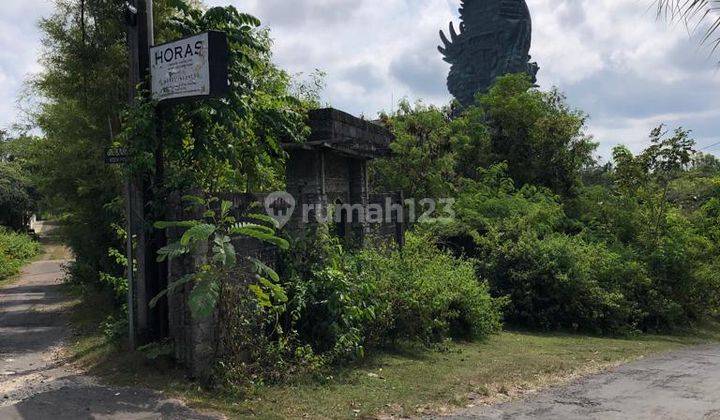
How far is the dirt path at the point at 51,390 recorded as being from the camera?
18.7ft

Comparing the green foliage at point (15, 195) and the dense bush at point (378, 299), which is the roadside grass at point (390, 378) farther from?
the green foliage at point (15, 195)

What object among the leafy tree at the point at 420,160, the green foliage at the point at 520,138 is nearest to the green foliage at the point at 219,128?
the leafy tree at the point at 420,160

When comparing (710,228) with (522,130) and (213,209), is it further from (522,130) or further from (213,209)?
(213,209)

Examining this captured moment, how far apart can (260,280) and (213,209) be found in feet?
3.31

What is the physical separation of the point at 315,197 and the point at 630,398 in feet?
17.1

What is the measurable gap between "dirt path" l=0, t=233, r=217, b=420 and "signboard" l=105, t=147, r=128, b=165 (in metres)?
2.60

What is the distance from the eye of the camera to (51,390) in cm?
632

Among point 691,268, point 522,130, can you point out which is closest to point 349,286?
point 691,268

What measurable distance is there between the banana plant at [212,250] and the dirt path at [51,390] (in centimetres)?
101

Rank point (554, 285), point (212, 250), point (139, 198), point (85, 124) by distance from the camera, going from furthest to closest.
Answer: point (554, 285) → point (85, 124) → point (139, 198) → point (212, 250)

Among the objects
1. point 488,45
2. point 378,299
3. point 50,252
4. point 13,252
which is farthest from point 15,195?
point 378,299

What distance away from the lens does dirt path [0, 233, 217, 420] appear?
5.69 meters

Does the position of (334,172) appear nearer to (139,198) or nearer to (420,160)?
(139,198)

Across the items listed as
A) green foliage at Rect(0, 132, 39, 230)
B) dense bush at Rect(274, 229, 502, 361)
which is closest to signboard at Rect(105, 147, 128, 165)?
dense bush at Rect(274, 229, 502, 361)
